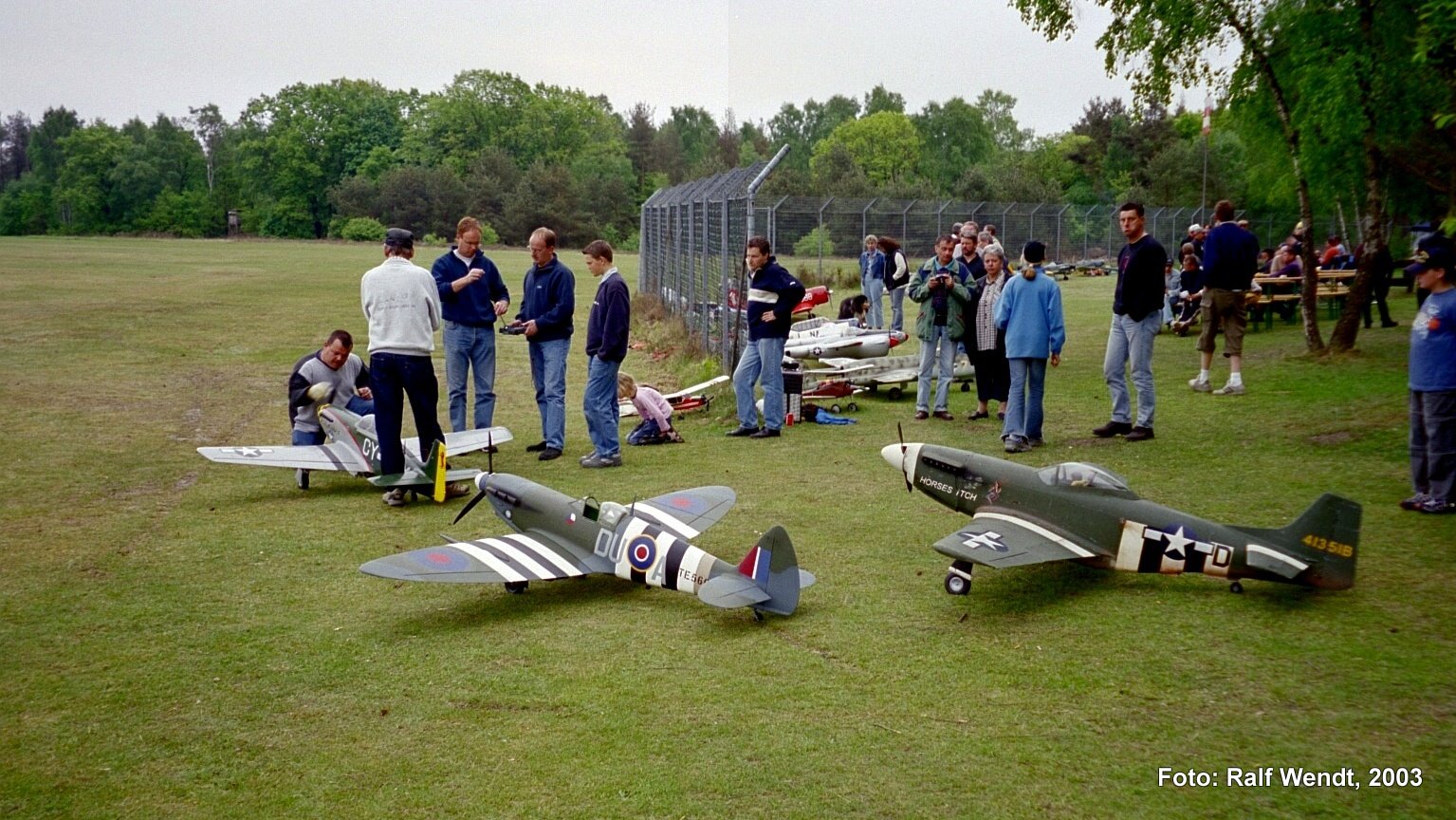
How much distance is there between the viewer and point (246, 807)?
3.94 meters

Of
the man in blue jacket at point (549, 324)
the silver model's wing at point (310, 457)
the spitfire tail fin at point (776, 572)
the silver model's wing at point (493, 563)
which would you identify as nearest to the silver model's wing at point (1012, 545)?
the spitfire tail fin at point (776, 572)

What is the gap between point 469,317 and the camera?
1011 cm

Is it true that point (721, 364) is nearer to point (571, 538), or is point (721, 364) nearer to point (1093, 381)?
point (1093, 381)

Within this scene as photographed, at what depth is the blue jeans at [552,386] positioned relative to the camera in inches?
399

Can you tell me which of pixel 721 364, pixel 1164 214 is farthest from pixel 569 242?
pixel 721 364

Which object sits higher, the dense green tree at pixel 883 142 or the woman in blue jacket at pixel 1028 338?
the dense green tree at pixel 883 142

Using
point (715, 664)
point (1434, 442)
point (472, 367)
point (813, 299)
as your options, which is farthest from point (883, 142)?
point (715, 664)

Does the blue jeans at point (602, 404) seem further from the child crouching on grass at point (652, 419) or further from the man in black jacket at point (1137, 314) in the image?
the man in black jacket at point (1137, 314)

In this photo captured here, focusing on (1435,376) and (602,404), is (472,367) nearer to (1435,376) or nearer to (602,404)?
(602,404)

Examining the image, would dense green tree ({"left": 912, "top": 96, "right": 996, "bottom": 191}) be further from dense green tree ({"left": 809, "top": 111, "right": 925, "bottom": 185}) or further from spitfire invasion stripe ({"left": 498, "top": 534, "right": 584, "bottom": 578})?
spitfire invasion stripe ({"left": 498, "top": 534, "right": 584, "bottom": 578})

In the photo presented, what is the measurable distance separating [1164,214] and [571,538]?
45.8 meters

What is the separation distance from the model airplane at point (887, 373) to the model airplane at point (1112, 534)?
6.78 metres

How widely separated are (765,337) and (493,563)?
530cm

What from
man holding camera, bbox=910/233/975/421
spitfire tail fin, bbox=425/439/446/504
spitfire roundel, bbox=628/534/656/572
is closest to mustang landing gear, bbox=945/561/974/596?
spitfire roundel, bbox=628/534/656/572
